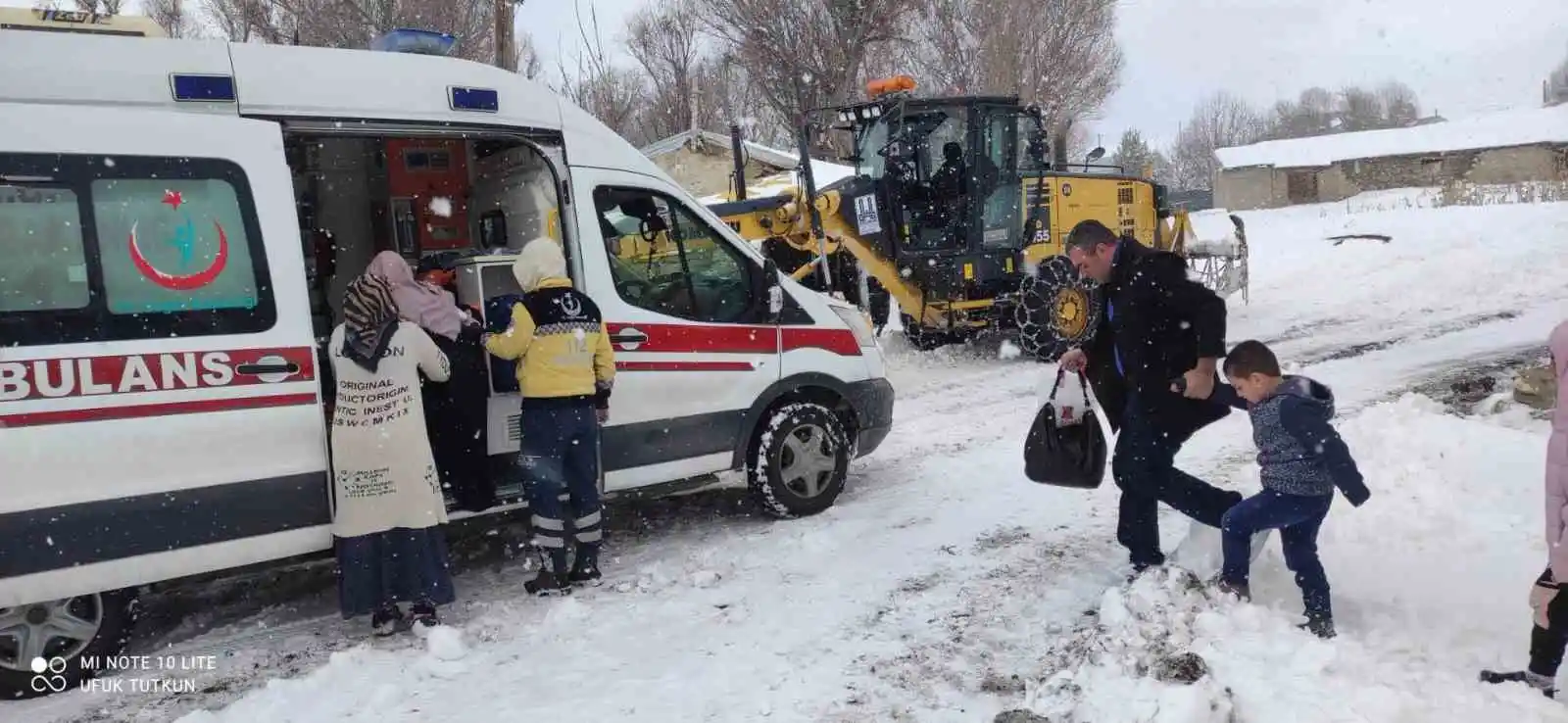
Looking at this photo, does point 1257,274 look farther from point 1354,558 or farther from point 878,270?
point 1354,558

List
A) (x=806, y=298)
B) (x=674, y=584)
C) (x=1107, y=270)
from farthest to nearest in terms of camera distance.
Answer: (x=806, y=298)
(x=674, y=584)
(x=1107, y=270)

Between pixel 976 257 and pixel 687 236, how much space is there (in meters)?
5.94

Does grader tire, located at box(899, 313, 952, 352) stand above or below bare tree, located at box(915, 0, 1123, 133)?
below

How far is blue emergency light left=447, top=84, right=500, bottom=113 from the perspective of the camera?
188 inches

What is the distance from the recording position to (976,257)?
1086 cm

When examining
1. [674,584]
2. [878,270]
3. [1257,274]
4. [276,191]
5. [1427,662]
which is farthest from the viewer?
[1257,274]

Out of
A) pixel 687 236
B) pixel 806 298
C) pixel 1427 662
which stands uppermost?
pixel 687 236

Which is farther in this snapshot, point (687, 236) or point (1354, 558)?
point (687, 236)

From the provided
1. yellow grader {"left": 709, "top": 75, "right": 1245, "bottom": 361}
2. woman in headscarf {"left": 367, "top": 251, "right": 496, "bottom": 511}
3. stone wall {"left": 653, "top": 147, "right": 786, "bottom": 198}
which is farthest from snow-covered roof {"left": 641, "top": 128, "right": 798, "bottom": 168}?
woman in headscarf {"left": 367, "top": 251, "right": 496, "bottom": 511}

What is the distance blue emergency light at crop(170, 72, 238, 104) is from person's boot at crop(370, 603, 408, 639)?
88.7 inches

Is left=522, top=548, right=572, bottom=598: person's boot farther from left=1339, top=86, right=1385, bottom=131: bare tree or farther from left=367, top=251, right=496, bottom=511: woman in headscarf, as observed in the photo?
left=1339, top=86, right=1385, bottom=131: bare tree

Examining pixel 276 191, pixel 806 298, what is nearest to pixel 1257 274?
pixel 806 298

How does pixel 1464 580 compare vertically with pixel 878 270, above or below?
below

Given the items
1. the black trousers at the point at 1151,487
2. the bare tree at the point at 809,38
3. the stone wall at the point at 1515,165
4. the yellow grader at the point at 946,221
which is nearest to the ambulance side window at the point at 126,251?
the black trousers at the point at 1151,487
